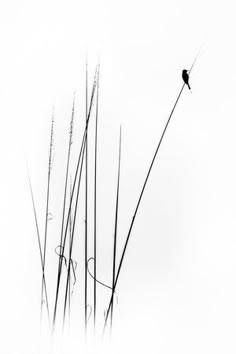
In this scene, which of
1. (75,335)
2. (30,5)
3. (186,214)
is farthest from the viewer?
(30,5)

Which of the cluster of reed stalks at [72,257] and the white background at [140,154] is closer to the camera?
the cluster of reed stalks at [72,257]

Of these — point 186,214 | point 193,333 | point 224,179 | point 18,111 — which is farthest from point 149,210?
point 18,111

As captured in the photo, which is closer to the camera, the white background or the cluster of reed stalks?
the cluster of reed stalks

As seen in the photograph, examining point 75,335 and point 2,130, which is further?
point 2,130

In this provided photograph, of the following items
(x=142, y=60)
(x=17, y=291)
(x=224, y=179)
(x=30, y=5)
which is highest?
(x=30, y=5)

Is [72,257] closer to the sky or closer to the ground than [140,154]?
closer to the ground

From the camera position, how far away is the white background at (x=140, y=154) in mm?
994

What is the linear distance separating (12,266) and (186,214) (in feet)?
1.61

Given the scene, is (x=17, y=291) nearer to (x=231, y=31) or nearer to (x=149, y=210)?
(x=149, y=210)

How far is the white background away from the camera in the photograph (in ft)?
3.26

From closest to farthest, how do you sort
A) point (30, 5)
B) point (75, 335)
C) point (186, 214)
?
1. point (75, 335)
2. point (186, 214)
3. point (30, 5)

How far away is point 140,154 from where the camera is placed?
1.05 m

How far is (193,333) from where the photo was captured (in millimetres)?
985

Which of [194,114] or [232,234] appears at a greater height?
[194,114]
